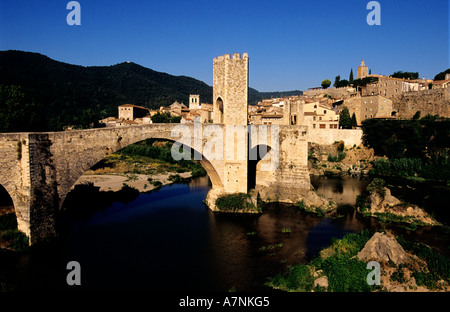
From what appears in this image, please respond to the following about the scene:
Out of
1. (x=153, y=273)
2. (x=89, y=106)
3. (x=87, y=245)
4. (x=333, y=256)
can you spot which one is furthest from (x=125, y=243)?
(x=89, y=106)

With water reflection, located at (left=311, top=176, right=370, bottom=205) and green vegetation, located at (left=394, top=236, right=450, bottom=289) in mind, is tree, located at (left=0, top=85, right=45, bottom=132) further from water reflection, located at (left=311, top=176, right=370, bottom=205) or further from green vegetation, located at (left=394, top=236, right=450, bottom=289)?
green vegetation, located at (left=394, top=236, right=450, bottom=289)

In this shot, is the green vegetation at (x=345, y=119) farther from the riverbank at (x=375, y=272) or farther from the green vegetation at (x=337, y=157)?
the riverbank at (x=375, y=272)

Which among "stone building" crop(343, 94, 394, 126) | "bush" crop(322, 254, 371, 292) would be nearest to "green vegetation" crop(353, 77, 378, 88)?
"stone building" crop(343, 94, 394, 126)

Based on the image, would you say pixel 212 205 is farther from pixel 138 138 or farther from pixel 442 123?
pixel 442 123

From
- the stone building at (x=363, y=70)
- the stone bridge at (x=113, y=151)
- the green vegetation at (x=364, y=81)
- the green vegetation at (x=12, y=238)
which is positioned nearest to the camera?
the green vegetation at (x=12, y=238)

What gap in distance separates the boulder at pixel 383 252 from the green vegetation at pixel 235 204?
8.12m

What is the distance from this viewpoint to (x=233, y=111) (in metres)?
18.8

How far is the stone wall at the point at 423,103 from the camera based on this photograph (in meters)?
33.9

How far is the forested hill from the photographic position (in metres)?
20.5

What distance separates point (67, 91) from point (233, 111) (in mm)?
52545

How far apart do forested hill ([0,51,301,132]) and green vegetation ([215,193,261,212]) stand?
13006 millimetres

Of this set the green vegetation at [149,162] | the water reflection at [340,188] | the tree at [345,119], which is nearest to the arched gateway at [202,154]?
the water reflection at [340,188]

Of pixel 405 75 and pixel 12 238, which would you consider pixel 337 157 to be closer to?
pixel 12 238

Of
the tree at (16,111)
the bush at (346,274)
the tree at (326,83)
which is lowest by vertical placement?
the bush at (346,274)
